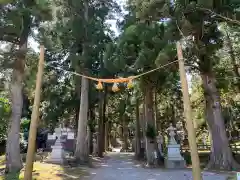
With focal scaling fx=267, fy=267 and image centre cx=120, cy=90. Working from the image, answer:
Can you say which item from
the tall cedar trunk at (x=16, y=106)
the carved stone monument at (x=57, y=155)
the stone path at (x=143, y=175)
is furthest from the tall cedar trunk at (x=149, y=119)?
the tall cedar trunk at (x=16, y=106)

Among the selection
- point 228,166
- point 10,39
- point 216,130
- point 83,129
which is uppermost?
point 10,39

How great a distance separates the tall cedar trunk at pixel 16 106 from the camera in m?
9.82

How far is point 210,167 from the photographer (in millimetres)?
13414

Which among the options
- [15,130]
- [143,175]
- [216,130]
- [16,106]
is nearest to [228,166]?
[216,130]

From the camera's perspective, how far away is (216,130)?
44.8 ft

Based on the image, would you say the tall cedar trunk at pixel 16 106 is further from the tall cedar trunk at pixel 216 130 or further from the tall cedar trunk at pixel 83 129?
the tall cedar trunk at pixel 216 130

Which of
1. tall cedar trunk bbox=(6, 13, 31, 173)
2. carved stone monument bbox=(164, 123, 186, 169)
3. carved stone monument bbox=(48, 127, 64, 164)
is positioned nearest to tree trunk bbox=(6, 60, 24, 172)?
tall cedar trunk bbox=(6, 13, 31, 173)

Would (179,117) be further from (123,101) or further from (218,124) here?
(218,124)

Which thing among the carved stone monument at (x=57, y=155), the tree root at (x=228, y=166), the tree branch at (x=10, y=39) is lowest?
the tree root at (x=228, y=166)

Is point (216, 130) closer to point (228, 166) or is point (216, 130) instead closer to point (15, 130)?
point (228, 166)

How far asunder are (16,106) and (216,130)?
31.6 ft

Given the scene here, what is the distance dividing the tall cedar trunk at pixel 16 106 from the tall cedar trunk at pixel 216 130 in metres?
9.13

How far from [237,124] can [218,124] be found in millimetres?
18968

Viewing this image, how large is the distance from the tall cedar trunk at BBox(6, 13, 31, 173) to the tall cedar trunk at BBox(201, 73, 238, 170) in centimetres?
913
